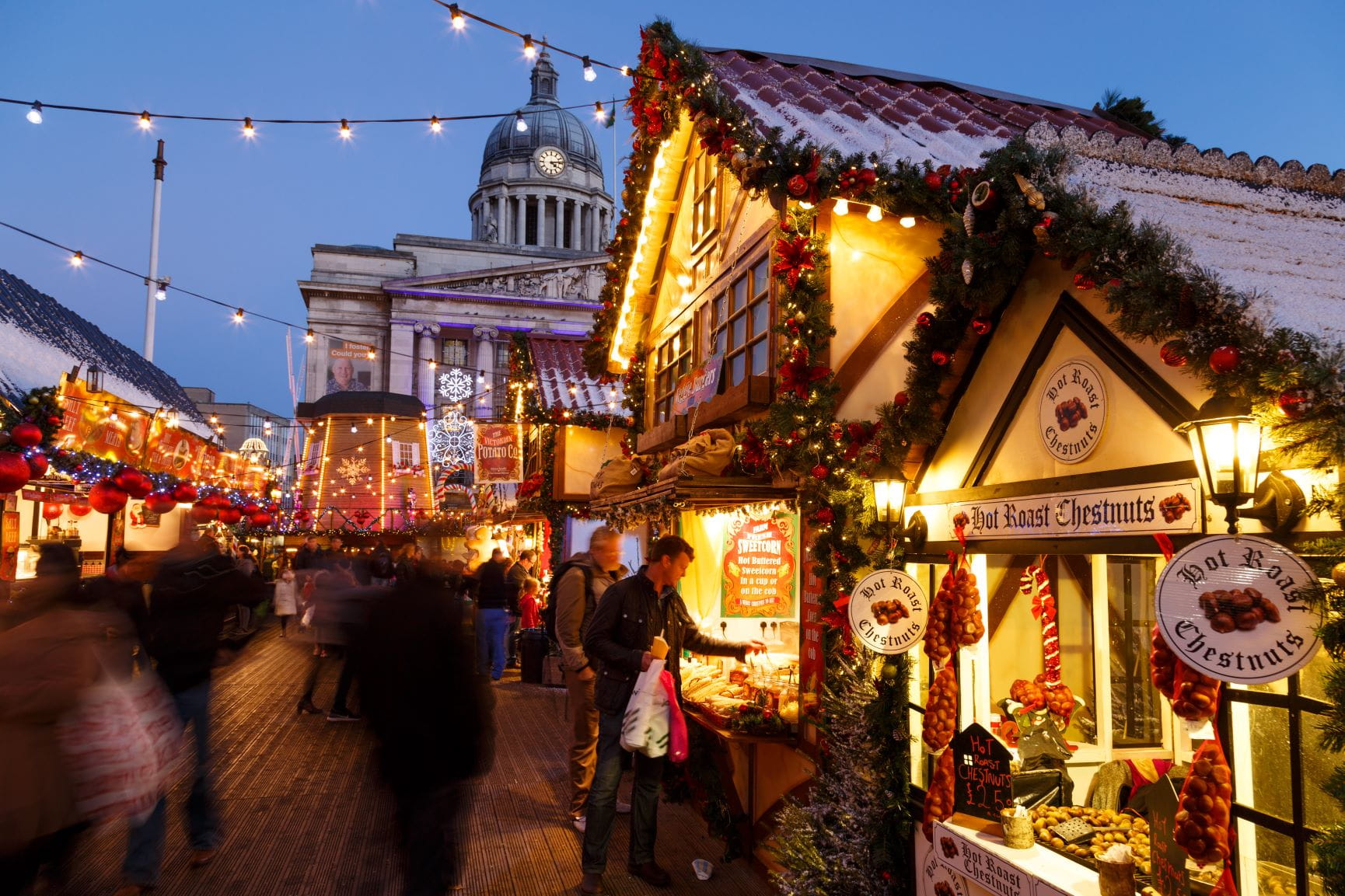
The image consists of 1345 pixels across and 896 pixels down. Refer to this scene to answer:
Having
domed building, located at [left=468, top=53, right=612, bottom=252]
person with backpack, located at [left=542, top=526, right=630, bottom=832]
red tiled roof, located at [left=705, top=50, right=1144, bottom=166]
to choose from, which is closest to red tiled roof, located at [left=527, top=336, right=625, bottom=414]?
red tiled roof, located at [left=705, top=50, right=1144, bottom=166]

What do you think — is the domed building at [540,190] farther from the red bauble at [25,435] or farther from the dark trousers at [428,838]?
the dark trousers at [428,838]

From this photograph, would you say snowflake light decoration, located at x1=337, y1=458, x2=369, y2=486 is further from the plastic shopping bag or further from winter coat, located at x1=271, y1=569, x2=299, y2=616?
the plastic shopping bag

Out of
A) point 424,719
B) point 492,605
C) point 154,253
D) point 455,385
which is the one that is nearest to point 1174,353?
point 424,719

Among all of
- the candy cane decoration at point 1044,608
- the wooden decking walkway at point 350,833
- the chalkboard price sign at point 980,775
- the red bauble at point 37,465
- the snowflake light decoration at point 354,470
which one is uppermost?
the snowflake light decoration at point 354,470

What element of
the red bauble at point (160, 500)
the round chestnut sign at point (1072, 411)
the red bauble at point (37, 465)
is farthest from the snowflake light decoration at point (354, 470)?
the round chestnut sign at point (1072, 411)

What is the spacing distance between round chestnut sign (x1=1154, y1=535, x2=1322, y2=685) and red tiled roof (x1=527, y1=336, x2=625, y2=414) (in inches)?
380

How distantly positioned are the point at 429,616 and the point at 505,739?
569cm

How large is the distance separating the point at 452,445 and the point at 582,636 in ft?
97.5

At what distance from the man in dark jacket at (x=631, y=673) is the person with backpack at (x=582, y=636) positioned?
2.91 feet

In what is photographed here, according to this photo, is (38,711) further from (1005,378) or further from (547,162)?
(547,162)

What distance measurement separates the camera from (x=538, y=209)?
239ft

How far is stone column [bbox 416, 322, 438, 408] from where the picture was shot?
1999 inches

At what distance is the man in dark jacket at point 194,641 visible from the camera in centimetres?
545

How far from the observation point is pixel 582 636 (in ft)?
21.0
